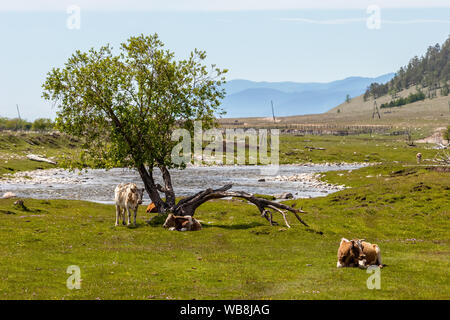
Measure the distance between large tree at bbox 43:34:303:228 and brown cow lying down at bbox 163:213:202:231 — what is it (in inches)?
154

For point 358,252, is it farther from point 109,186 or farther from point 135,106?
point 109,186

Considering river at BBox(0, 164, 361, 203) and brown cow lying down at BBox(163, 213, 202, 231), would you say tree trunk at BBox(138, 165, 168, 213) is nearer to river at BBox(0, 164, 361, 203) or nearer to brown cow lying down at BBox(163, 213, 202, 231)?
brown cow lying down at BBox(163, 213, 202, 231)

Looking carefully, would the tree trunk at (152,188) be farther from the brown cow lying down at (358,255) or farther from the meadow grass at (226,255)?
the brown cow lying down at (358,255)

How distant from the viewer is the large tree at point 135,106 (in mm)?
39312

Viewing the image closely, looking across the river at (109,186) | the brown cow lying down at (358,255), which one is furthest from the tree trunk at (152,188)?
the river at (109,186)

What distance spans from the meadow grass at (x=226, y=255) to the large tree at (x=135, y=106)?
5.32 meters

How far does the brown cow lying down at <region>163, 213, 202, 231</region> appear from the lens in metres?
37.4

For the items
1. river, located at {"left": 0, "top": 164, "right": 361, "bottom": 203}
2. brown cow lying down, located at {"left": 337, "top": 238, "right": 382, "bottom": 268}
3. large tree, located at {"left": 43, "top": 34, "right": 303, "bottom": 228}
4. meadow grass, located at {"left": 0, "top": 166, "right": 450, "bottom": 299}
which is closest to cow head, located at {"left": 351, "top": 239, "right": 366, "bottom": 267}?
brown cow lying down, located at {"left": 337, "top": 238, "right": 382, "bottom": 268}

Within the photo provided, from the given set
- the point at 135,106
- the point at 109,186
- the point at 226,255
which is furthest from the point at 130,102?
the point at 109,186

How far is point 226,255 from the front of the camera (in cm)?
2825

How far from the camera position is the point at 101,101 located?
130 ft

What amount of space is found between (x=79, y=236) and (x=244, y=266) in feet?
47.2

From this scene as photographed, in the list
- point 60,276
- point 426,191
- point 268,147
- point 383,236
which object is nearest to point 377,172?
point 426,191
